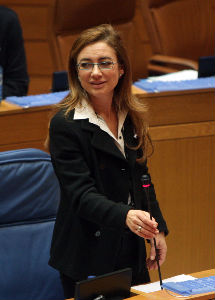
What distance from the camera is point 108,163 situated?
141cm

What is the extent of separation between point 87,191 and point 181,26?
7.14ft

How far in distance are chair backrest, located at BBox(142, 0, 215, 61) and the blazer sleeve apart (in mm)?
1963

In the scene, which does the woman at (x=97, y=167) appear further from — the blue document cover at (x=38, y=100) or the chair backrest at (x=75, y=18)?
the chair backrest at (x=75, y=18)

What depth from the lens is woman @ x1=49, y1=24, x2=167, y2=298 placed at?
4.45ft

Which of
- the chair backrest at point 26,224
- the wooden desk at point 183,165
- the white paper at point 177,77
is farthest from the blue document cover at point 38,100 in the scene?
the chair backrest at point 26,224

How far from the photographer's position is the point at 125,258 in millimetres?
1450

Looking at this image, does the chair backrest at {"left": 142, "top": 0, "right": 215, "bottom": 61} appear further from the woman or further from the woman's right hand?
the woman's right hand

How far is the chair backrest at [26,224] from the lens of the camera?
5.07ft

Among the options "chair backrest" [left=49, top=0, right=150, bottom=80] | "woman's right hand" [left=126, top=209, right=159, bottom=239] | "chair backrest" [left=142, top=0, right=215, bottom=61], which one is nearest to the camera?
"woman's right hand" [left=126, top=209, right=159, bottom=239]

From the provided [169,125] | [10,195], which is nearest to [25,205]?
[10,195]

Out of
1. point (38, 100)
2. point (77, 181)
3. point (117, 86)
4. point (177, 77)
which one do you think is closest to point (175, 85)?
point (177, 77)

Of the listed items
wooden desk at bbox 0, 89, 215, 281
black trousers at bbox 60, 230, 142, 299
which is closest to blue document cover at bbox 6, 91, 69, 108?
wooden desk at bbox 0, 89, 215, 281

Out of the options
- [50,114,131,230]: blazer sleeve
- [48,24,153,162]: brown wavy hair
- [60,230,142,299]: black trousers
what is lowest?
[60,230,142,299]: black trousers

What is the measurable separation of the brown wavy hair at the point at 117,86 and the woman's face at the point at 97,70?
0.06ft
